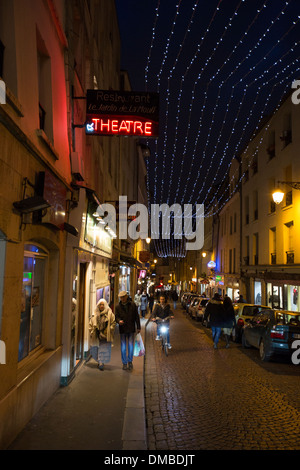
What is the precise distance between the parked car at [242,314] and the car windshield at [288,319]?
3189 mm

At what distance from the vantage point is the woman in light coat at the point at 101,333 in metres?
8.59

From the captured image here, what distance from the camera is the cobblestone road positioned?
16.3 feet

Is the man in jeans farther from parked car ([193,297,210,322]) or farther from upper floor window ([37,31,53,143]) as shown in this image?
parked car ([193,297,210,322])

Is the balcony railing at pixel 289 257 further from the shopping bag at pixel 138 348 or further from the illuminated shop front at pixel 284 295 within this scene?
the shopping bag at pixel 138 348

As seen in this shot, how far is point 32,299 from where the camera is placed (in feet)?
19.9

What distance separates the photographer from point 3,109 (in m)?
4.05

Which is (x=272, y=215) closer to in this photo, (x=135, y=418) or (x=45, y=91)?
(x=45, y=91)

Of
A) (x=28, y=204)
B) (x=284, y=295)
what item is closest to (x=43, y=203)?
(x=28, y=204)

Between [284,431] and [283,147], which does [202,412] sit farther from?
[283,147]

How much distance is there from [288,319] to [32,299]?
7350 millimetres

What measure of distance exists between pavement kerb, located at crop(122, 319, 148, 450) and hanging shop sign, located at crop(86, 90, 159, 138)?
18.7 ft

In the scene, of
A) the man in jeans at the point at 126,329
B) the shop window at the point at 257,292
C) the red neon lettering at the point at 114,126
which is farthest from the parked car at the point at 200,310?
the red neon lettering at the point at 114,126

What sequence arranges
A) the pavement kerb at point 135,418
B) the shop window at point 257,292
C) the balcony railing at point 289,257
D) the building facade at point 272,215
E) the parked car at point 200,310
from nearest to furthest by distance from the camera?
the pavement kerb at point 135,418, the building facade at point 272,215, the balcony railing at point 289,257, the parked car at point 200,310, the shop window at point 257,292

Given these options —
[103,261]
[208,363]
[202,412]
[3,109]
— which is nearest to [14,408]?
[202,412]
